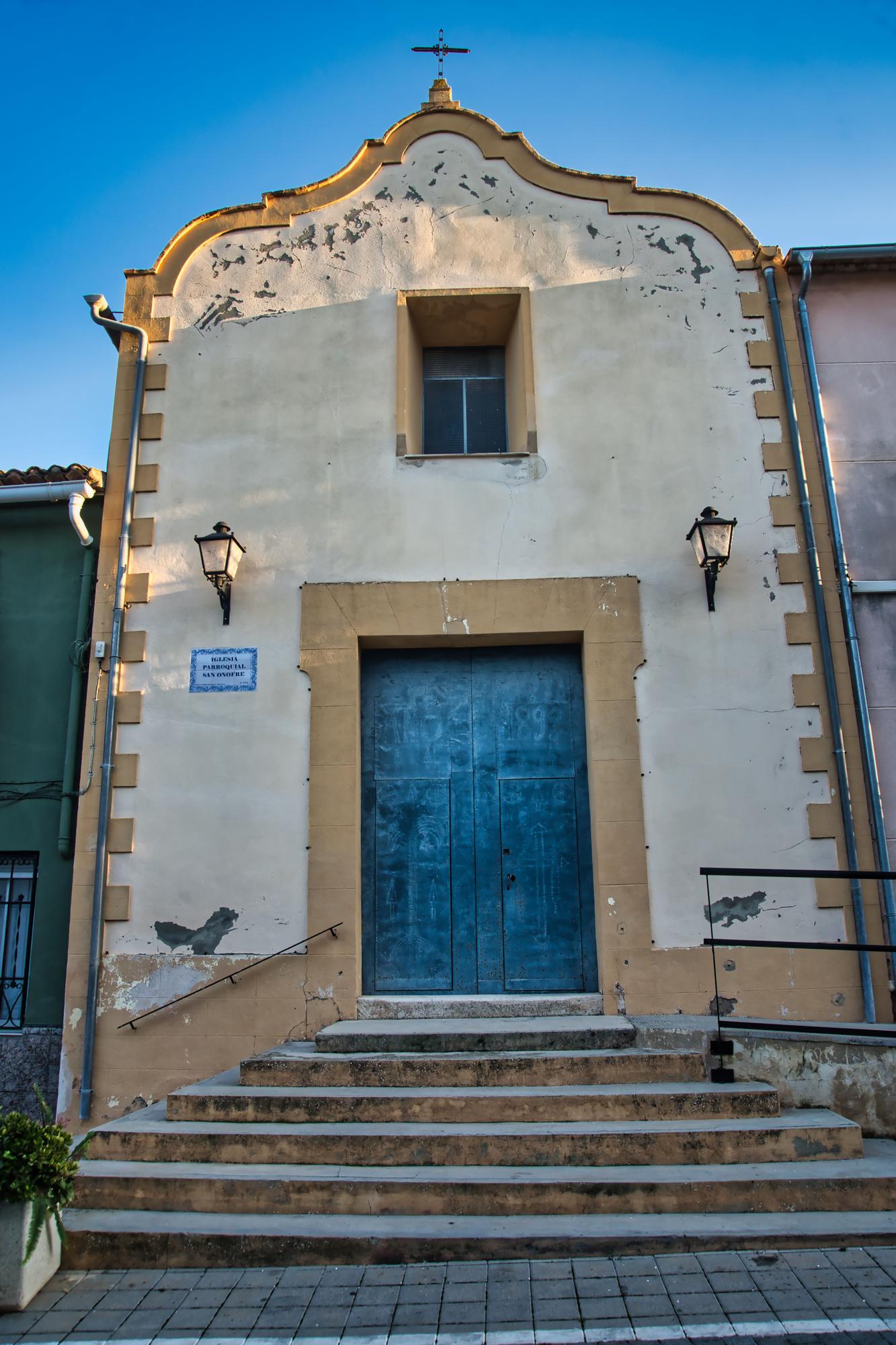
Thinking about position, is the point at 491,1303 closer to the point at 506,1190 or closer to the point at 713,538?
the point at 506,1190

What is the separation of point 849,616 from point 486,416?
11.1 ft

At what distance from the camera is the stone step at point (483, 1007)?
619 centimetres

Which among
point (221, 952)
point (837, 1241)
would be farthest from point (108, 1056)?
point (837, 1241)

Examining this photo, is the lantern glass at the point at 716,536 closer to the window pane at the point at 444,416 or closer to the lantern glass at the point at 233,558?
the window pane at the point at 444,416

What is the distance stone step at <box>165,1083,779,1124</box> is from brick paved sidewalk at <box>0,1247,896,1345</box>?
3.02 ft

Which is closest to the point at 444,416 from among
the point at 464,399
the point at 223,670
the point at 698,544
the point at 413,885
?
the point at 464,399

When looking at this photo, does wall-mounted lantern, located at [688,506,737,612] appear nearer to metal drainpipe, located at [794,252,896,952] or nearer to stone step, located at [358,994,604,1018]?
metal drainpipe, located at [794,252,896,952]

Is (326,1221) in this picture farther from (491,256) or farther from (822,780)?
(491,256)

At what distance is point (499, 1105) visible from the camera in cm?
477

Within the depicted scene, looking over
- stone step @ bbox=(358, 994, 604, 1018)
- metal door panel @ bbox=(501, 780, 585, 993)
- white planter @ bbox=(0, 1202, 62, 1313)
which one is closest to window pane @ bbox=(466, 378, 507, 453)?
metal door panel @ bbox=(501, 780, 585, 993)

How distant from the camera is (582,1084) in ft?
16.6

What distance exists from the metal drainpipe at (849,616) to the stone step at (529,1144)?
2.19m

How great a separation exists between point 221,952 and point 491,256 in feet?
19.6

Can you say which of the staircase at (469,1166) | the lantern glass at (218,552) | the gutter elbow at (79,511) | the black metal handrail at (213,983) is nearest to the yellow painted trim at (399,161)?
the gutter elbow at (79,511)
